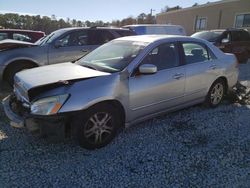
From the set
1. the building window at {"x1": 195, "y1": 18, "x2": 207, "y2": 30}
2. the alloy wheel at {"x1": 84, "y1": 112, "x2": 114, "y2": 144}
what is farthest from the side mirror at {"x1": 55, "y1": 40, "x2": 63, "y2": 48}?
the building window at {"x1": 195, "y1": 18, "x2": 207, "y2": 30}

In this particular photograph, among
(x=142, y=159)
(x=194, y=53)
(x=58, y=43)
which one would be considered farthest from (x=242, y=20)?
(x=142, y=159)

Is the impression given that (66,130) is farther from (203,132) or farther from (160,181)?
(203,132)

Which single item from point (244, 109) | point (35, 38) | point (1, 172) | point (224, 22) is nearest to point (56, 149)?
point (1, 172)

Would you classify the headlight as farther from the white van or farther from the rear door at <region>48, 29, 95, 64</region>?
the white van

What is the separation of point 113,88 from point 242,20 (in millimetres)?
21645

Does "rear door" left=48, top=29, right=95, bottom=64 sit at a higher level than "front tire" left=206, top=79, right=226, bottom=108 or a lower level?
higher

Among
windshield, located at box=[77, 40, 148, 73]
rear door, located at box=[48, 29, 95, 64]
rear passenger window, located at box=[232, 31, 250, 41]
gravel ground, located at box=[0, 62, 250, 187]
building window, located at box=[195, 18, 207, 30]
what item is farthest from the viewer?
building window, located at box=[195, 18, 207, 30]

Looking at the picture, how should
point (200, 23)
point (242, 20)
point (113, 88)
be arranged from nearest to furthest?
point (113, 88) < point (242, 20) < point (200, 23)

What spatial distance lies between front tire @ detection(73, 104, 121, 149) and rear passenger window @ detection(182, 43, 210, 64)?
182 cm

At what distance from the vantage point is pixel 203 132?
4.11 m

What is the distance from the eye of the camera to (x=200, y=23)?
86.3 feet

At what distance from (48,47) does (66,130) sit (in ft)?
13.3

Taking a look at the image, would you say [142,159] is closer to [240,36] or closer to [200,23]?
[240,36]

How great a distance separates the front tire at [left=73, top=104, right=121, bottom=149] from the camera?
327cm
